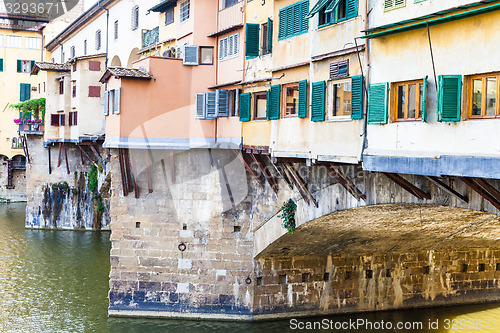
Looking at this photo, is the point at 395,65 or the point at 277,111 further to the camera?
the point at 277,111

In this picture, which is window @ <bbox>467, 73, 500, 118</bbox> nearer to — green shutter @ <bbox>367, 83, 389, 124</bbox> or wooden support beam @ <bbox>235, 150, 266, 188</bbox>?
green shutter @ <bbox>367, 83, 389, 124</bbox>

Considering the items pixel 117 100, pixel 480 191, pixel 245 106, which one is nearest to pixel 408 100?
pixel 480 191

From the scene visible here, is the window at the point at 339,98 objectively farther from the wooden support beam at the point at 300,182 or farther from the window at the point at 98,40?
the window at the point at 98,40

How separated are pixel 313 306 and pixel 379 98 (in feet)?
34.6

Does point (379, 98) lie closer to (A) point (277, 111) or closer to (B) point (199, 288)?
(A) point (277, 111)

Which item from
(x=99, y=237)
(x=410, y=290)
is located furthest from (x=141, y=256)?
(x=99, y=237)

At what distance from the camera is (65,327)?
21.4 m

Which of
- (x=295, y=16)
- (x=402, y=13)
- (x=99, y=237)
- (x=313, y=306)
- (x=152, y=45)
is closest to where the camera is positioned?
(x=402, y=13)

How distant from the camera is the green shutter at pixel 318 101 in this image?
1528 centimetres

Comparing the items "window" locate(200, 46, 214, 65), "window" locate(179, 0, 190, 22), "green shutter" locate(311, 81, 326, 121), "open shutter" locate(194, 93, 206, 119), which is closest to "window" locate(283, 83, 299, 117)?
"green shutter" locate(311, 81, 326, 121)

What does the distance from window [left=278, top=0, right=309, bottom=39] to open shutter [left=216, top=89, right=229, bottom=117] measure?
421cm

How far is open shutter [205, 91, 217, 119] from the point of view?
851 inches

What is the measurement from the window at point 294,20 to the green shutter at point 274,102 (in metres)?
1.33

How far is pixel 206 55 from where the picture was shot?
Answer: 872 inches
